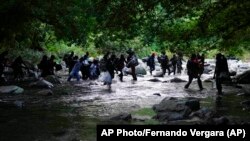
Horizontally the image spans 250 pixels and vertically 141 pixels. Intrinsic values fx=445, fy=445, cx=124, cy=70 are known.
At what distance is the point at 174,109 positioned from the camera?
13.2 m

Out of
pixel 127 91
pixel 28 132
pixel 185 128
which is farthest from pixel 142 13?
pixel 185 128

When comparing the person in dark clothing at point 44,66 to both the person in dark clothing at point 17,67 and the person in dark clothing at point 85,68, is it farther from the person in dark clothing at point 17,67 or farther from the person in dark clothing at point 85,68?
the person in dark clothing at point 85,68

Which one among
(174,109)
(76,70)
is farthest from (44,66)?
(174,109)

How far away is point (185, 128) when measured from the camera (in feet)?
29.3

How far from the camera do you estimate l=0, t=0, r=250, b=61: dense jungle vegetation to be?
15805 millimetres

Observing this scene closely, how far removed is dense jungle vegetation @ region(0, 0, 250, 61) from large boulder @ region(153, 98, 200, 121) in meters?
3.56

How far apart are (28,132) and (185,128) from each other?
13.7ft

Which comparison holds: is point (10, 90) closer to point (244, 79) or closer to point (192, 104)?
point (192, 104)

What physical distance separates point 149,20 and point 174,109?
23.2 ft

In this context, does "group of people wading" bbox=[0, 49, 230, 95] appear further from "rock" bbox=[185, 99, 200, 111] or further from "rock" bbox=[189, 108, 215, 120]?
"rock" bbox=[189, 108, 215, 120]

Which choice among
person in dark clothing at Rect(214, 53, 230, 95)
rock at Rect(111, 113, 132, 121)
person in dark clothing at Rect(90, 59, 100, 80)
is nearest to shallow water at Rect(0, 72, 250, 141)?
rock at Rect(111, 113, 132, 121)

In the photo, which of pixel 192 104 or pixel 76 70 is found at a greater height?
pixel 76 70

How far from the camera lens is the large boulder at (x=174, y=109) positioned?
12.5 metres

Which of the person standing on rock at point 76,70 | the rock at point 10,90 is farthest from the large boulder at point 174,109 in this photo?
the person standing on rock at point 76,70
